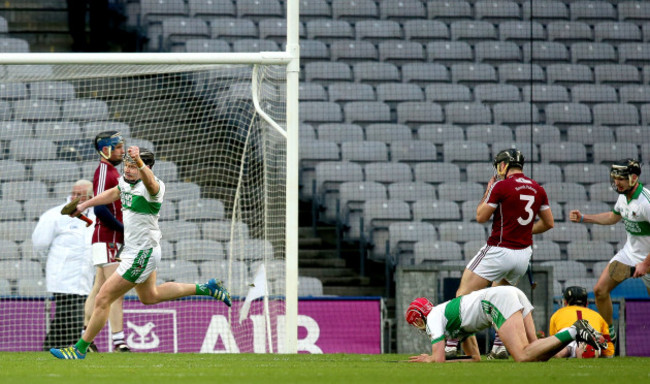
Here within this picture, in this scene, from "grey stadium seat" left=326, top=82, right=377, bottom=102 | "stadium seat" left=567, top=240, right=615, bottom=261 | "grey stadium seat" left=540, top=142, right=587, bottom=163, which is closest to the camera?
"stadium seat" left=567, top=240, right=615, bottom=261

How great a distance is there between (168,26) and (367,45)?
11.2 ft

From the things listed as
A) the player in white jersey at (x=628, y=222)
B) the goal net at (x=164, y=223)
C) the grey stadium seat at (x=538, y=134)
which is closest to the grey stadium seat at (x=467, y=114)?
the grey stadium seat at (x=538, y=134)

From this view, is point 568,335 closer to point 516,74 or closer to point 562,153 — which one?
point 562,153

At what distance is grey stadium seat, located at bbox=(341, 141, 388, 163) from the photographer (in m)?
15.1

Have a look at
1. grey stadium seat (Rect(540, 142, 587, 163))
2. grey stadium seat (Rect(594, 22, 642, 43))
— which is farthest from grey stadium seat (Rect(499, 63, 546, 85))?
grey stadium seat (Rect(540, 142, 587, 163))

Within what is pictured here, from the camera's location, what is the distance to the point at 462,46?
17.5 metres

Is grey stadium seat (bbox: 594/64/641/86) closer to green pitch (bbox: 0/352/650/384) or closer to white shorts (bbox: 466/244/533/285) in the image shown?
white shorts (bbox: 466/244/533/285)

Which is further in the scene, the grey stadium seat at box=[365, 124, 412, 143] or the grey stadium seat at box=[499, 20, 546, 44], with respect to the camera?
the grey stadium seat at box=[499, 20, 546, 44]

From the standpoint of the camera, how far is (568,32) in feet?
59.4

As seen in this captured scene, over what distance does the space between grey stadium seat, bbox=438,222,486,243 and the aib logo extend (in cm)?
442

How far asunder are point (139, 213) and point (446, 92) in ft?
29.1

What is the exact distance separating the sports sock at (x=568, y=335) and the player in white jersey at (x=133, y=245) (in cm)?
344

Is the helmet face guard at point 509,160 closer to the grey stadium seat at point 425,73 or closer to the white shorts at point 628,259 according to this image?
the white shorts at point 628,259

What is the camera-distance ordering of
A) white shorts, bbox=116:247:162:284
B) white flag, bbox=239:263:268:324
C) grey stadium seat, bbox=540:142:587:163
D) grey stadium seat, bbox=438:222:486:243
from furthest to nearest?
1. grey stadium seat, bbox=540:142:587:163
2. grey stadium seat, bbox=438:222:486:243
3. white flag, bbox=239:263:268:324
4. white shorts, bbox=116:247:162:284
